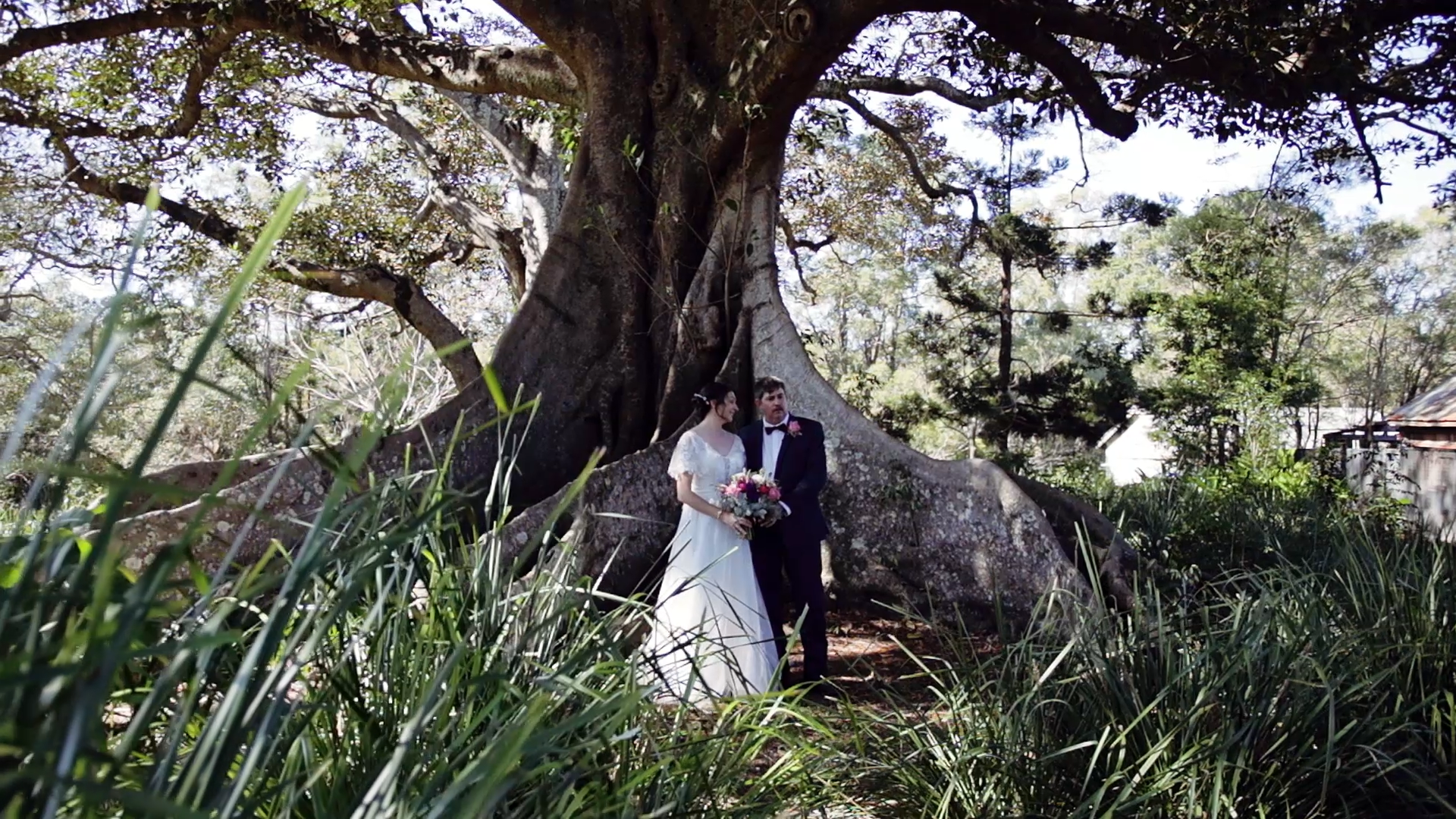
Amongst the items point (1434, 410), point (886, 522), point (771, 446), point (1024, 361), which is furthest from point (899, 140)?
point (1434, 410)

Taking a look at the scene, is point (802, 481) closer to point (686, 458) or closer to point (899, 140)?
point (686, 458)

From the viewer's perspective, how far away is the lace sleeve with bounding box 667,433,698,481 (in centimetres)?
648

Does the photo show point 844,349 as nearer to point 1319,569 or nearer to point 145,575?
point 1319,569

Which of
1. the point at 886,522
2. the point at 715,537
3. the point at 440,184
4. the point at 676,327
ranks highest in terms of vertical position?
the point at 440,184

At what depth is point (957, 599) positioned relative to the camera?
7684mm

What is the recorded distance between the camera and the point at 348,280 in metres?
12.8

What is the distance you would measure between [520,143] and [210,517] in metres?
8.94

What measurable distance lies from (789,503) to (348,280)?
25.6 ft

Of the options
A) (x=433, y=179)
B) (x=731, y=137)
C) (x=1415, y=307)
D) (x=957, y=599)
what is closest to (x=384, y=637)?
(x=957, y=599)

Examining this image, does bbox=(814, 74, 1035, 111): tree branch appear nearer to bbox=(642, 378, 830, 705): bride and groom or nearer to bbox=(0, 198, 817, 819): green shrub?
bbox=(642, 378, 830, 705): bride and groom

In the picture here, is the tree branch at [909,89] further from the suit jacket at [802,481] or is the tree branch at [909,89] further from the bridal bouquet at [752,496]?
the bridal bouquet at [752,496]

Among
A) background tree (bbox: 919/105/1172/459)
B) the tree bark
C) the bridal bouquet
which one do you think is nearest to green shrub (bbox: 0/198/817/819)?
the bridal bouquet

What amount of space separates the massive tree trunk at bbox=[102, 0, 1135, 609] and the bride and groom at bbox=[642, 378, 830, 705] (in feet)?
3.44

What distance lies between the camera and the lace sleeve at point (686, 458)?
21.3ft
